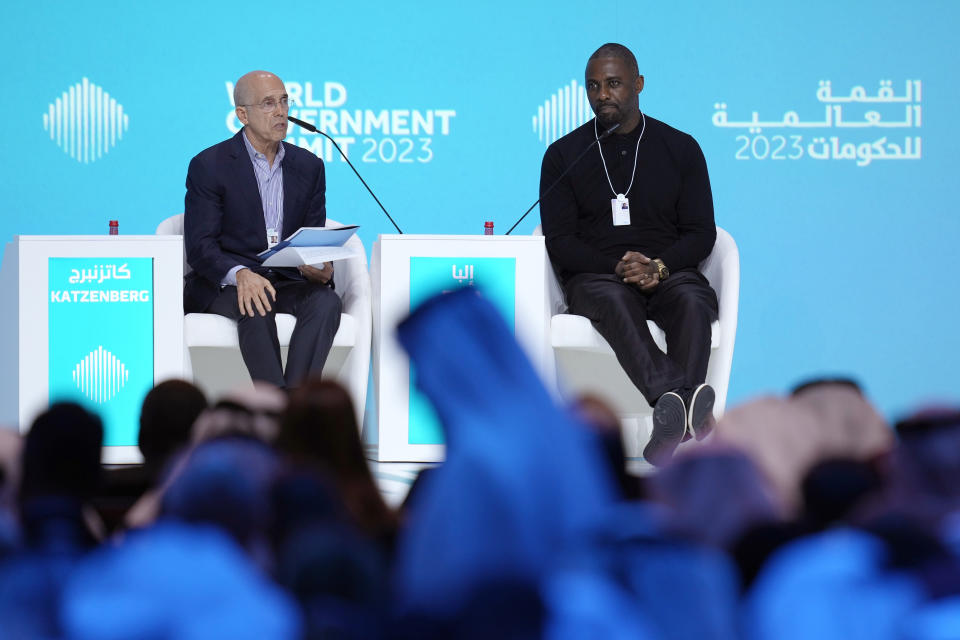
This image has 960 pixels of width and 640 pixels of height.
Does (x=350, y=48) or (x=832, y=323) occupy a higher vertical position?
(x=350, y=48)

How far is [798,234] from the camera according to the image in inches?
218

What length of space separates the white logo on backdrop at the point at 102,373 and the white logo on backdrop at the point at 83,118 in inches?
69.3

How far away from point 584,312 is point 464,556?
11.6ft

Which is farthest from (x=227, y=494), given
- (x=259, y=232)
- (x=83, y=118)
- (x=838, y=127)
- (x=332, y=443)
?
(x=838, y=127)

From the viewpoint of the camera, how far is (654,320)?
12.6ft

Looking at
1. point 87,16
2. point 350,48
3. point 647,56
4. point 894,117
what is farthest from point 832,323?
point 87,16

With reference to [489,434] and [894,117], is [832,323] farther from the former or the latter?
[489,434]

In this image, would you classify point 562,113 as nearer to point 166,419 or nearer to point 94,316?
point 94,316

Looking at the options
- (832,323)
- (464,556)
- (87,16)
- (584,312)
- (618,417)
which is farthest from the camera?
(832,323)

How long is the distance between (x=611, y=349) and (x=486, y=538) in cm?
354

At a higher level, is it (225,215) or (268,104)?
(268,104)

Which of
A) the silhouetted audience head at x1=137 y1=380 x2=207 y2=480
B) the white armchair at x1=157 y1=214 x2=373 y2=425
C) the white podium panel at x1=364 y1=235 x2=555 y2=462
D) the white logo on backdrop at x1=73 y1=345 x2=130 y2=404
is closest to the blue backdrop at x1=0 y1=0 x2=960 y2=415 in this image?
the white armchair at x1=157 y1=214 x2=373 y2=425

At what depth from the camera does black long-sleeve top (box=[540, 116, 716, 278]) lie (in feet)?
13.3

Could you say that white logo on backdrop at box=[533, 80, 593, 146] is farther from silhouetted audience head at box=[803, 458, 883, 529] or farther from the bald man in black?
silhouetted audience head at box=[803, 458, 883, 529]
